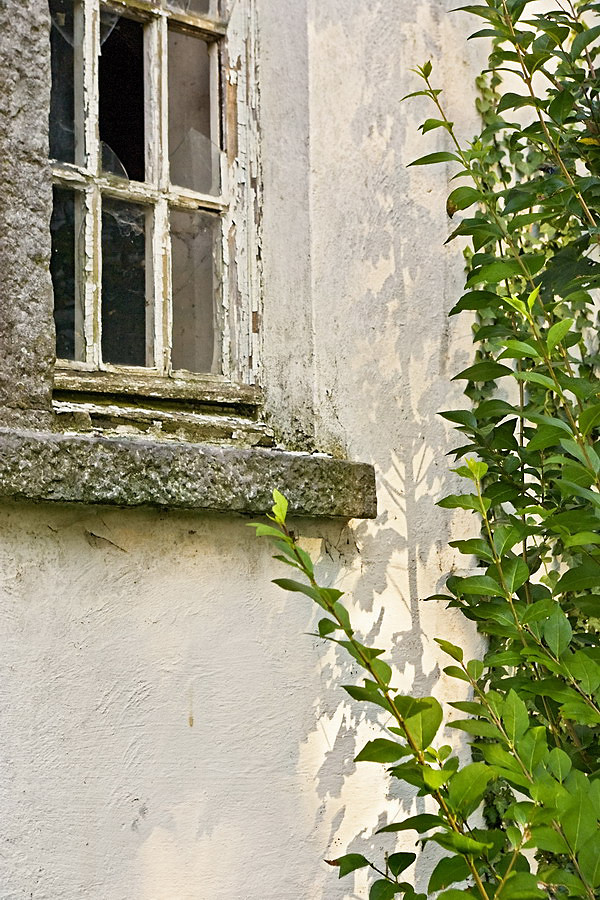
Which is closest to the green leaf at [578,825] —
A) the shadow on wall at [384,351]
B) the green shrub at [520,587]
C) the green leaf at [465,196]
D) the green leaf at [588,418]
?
Answer: the green shrub at [520,587]

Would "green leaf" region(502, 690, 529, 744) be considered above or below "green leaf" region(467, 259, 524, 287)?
below

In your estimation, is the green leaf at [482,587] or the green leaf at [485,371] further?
the green leaf at [485,371]

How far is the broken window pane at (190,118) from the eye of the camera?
2492 millimetres

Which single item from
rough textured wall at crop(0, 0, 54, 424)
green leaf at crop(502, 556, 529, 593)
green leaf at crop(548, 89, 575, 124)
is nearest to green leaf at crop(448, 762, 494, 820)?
green leaf at crop(502, 556, 529, 593)

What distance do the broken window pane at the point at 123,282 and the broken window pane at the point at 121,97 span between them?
3.6 inches

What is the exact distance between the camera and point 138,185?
236 centimetres

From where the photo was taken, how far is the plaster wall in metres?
2.04

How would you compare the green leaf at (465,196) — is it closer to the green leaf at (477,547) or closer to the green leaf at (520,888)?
the green leaf at (477,547)

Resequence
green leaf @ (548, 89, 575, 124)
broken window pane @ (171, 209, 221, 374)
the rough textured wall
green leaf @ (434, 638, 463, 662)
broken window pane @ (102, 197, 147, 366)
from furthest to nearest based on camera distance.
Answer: broken window pane @ (171, 209, 221, 374), broken window pane @ (102, 197, 147, 366), green leaf @ (548, 89, 575, 124), the rough textured wall, green leaf @ (434, 638, 463, 662)

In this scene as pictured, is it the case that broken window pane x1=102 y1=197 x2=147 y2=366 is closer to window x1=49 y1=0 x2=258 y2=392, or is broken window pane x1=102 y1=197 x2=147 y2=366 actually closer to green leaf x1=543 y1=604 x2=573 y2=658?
window x1=49 y1=0 x2=258 y2=392

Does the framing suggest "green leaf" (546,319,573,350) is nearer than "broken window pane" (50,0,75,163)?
Yes

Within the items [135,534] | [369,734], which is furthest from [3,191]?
[369,734]

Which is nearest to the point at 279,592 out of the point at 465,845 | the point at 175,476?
the point at 175,476

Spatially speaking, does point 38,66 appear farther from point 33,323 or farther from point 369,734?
point 369,734
